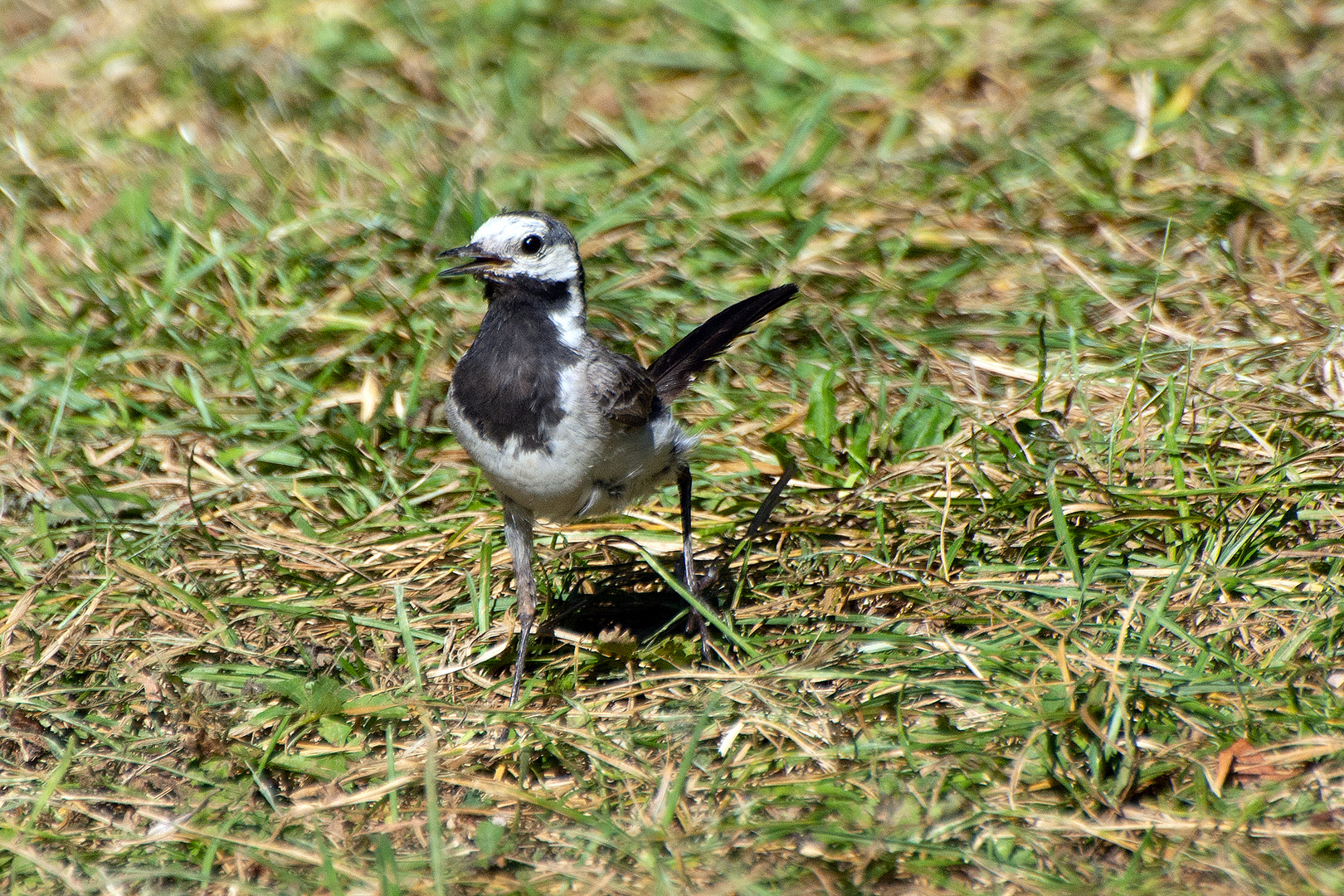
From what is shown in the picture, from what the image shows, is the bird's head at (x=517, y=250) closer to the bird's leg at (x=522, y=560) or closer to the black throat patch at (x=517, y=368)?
the black throat patch at (x=517, y=368)

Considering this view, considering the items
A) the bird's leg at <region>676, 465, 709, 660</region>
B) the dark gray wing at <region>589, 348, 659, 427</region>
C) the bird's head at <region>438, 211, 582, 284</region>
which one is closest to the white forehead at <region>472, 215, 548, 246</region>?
the bird's head at <region>438, 211, 582, 284</region>

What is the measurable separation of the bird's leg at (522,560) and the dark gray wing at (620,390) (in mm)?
495

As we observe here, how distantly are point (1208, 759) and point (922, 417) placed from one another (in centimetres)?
207

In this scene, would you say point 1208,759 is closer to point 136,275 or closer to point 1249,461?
point 1249,461

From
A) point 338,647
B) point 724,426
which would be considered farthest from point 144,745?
point 724,426

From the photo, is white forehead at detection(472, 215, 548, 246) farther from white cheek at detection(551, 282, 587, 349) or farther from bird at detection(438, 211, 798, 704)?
white cheek at detection(551, 282, 587, 349)

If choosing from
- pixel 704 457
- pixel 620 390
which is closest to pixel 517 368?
pixel 620 390

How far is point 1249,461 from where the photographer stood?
4324mm

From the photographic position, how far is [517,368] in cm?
408

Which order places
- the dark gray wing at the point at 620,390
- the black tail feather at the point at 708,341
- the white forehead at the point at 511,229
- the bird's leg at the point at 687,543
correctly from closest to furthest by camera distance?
1. the dark gray wing at the point at 620,390
2. the white forehead at the point at 511,229
3. the bird's leg at the point at 687,543
4. the black tail feather at the point at 708,341

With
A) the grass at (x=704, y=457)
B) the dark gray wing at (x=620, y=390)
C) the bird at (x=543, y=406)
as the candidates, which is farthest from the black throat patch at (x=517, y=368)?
the grass at (x=704, y=457)

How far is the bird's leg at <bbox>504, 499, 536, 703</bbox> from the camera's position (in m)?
4.30

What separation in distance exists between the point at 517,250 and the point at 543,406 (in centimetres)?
60

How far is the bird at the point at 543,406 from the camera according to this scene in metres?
4.02
